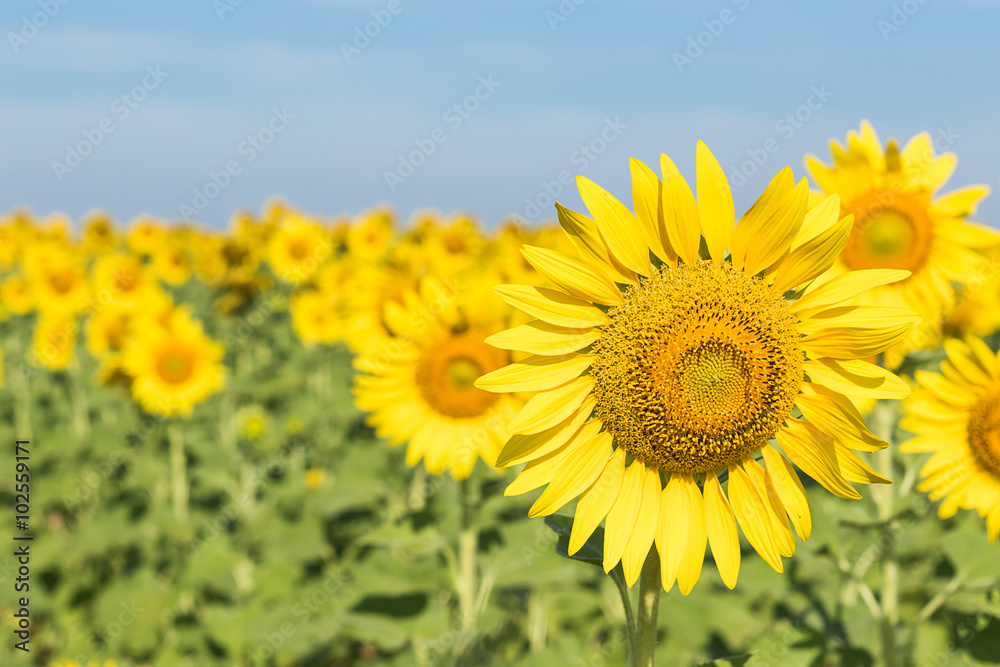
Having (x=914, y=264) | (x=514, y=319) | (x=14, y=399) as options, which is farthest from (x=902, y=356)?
(x=14, y=399)

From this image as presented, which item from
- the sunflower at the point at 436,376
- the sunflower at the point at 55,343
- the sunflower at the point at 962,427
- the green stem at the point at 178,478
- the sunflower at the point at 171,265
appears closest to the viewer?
the sunflower at the point at 962,427

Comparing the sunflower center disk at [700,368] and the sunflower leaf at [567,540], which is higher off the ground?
the sunflower center disk at [700,368]

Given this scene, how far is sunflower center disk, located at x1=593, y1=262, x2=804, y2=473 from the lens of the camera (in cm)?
153

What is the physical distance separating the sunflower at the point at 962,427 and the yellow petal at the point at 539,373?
169 centimetres

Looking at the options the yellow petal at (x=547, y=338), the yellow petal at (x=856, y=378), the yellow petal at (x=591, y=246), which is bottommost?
the yellow petal at (x=856, y=378)

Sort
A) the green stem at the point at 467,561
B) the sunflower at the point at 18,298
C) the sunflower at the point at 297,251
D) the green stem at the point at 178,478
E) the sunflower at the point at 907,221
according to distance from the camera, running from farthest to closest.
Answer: the sunflower at the point at 18,298
the sunflower at the point at 297,251
the green stem at the point at 178,478
the green stem at the point at 467,561
the sunflower at the point at 907,221

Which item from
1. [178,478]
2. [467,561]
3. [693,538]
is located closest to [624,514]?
[693,538]

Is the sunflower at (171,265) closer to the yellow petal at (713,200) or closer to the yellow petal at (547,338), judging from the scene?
the yellow petal at (547,338)

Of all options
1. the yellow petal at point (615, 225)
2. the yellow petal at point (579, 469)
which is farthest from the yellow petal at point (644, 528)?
the yellow petal at point (615, 225)

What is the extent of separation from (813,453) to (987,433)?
1616 mm

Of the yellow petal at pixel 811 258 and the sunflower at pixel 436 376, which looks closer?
the yellow petal at pixel 811 258

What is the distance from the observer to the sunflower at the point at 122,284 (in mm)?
8039

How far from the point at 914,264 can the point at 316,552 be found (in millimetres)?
4300

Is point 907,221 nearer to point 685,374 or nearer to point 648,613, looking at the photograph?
point 685,374
